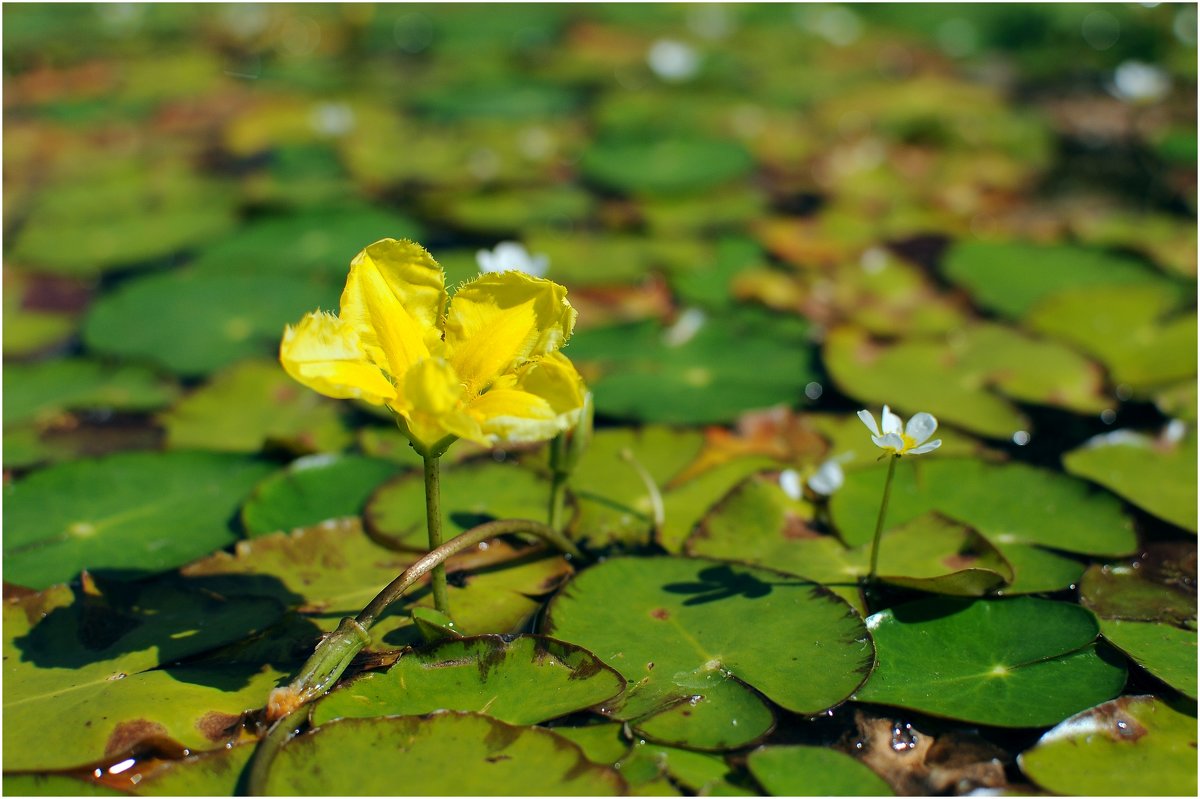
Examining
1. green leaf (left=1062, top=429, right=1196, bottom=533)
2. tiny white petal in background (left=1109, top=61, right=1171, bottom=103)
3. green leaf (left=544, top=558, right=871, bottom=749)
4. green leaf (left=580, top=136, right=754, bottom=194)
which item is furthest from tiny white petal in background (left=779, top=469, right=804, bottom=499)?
tiny white petal in background (left=1109, top=61, right=1171, bottom=103)

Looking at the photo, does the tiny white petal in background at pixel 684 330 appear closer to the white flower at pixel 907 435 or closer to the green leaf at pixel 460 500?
the green leaf at pixel 460 500

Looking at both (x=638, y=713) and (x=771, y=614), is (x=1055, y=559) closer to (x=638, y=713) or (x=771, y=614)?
(x=771, y=614)

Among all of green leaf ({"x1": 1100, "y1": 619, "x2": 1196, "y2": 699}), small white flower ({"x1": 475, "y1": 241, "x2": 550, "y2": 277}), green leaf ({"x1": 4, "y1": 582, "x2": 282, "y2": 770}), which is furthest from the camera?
small white flower ({"x1": 475, "y1": 241, "x2": 550, "y2": 277})

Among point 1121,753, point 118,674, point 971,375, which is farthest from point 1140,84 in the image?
point 118,674

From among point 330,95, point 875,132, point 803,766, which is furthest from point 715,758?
point 330,95

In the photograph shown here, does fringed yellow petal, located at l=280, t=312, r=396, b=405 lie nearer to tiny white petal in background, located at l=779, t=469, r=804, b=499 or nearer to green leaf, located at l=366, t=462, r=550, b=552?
green leaf, located at l=366, t=462, r=550, b=552

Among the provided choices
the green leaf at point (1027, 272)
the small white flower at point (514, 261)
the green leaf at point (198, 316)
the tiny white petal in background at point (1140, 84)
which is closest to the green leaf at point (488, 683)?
the small white flower at point (514, 261)
